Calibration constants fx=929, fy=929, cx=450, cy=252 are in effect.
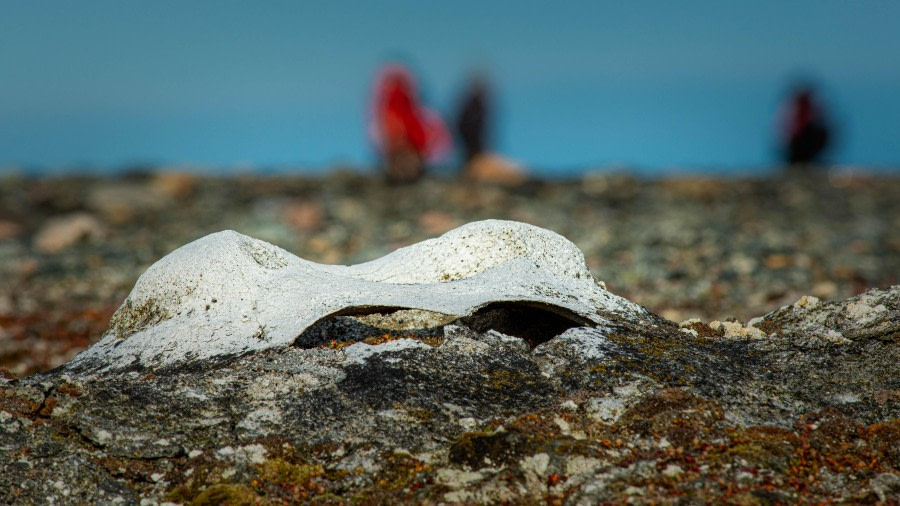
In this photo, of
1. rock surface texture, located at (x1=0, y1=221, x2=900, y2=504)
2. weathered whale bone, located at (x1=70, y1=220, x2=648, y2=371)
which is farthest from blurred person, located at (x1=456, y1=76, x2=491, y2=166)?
rock surface texture, located at (x1=0, y1=221, x2=900, y2=504)

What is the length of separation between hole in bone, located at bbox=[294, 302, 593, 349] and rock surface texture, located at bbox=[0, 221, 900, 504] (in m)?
0.01

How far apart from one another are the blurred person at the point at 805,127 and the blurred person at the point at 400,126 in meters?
10.7

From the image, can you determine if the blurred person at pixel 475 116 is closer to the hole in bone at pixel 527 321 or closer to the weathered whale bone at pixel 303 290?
the weathered whale bone at pixel 303 290

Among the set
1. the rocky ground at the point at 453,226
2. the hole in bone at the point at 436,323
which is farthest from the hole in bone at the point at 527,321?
the rocky ground at the point at 453,226

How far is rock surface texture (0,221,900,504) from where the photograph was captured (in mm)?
3559

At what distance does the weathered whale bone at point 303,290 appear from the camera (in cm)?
446

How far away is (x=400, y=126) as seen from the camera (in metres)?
21.5

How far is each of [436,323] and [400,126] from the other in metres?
17.0

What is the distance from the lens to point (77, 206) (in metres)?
18.2

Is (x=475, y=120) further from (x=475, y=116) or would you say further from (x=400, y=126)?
(x=400, y=126)

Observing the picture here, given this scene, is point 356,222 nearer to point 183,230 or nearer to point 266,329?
point 183,230

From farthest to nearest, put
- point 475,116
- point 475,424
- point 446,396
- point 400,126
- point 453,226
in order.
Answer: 1. point 475,116
2. point 400,126
3. point 453,226
4. point 446,396
5. point 475,424

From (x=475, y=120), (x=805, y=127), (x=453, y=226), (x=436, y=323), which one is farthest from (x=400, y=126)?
(x=436, y=323)

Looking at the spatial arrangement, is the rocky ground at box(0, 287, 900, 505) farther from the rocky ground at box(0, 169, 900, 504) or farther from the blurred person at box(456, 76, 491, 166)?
the blurred person at box(456, 76, 491, 166)
